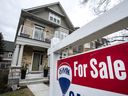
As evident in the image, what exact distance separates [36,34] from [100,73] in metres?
10.2

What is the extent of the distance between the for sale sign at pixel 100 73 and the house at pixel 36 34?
7.67 meters

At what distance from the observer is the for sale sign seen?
0.51m

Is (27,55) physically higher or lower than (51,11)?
lower

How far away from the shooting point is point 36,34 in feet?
33.1

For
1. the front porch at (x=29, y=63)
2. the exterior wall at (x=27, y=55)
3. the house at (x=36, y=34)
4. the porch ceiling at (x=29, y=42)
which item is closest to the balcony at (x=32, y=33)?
the house at (x=36, y=34)

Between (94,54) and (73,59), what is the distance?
0.26 m

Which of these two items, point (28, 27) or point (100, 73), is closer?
point (100, 73)

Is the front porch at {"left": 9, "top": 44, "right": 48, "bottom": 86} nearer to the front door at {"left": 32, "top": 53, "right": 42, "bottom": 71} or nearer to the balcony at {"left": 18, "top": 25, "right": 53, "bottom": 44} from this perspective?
the front door at {"left": 32, "top": 53, "right": 42, "bottom": 71}

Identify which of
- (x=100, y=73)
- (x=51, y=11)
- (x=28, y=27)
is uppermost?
(x=51, y=11)

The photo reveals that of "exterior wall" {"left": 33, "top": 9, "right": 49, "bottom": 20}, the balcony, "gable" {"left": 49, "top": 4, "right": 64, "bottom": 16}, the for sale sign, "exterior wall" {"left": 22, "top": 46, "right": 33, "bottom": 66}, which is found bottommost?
the for sale sign

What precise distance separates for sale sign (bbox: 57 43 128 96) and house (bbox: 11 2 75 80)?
25.2 ft

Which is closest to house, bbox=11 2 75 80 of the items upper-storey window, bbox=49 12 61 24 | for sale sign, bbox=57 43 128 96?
upper-storey window, bbox=49 12 61 24

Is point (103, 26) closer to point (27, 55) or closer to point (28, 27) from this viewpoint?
point (27, 55)

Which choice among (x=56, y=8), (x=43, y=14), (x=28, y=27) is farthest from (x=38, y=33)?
(x=56, y=8)
